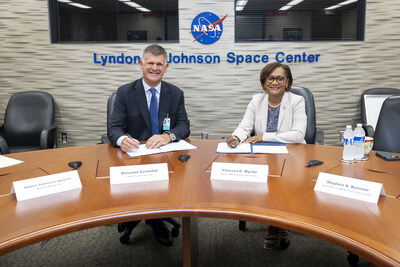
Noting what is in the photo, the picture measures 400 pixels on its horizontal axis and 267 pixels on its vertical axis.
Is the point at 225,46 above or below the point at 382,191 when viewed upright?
above

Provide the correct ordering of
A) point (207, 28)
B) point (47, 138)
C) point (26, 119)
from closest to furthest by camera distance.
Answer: point (47, 138) < point (26, 119) < point (207, 28)

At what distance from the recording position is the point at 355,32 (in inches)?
157

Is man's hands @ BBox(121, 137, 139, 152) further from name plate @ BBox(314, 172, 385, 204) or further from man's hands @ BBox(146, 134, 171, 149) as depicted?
name plate @ BBox(314, 172, 385, 204)

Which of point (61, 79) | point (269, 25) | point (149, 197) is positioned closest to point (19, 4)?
point (61, 79)

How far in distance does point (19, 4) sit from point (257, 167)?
157 inches

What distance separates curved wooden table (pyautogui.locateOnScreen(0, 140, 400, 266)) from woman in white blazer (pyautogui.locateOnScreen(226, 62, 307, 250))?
59cm

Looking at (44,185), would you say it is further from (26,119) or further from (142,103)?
(26,119)

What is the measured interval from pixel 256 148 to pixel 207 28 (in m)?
2.27

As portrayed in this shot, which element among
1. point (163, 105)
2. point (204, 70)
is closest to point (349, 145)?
point (163, 105)

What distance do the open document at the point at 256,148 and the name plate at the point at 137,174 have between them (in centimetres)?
61

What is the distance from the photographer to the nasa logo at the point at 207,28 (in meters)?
3.83

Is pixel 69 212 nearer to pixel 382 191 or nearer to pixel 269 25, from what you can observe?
pixel 382 191

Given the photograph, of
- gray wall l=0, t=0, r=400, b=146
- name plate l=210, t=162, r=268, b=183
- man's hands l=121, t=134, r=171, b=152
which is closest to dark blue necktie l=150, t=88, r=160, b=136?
man's hands l=121, t=134, r=171, b=152

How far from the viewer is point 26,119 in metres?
3.64
